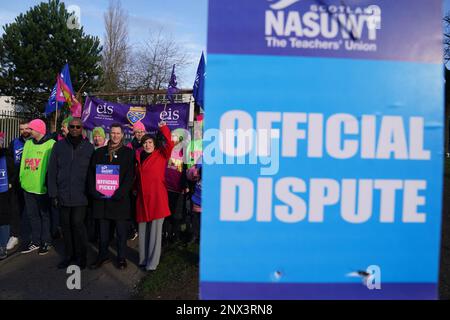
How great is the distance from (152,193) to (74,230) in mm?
1081

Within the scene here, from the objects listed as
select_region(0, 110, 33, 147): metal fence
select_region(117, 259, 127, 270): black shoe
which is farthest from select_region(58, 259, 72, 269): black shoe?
select_region(0, 110, 33, 147): metal fence

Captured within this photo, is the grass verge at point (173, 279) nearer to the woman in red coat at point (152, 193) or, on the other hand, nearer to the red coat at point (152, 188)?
the woman in red coat at point (152, 193)

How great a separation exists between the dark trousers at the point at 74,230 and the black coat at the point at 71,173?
0.11 meters

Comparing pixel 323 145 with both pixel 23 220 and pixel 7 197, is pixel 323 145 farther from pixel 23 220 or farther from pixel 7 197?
pixel 23 220

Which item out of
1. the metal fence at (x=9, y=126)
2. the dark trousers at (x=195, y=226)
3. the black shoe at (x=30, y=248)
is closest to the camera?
the black shoe at (x=30, y=248)

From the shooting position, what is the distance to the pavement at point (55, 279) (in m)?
3.94

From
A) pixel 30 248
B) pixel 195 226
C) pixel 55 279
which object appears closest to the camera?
pixel 55 279

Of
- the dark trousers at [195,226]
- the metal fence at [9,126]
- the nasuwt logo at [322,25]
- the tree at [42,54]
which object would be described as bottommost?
the dark trousers at [195,226]

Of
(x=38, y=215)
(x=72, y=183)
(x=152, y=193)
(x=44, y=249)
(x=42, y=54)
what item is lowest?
(x=44, y=249)

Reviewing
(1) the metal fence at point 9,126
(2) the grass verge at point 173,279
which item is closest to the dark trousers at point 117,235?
(2) the grass verge at point 173,279

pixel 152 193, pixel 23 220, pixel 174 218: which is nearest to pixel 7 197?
pixel 23 220

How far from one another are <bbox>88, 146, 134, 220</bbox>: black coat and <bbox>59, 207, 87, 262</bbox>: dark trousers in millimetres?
221

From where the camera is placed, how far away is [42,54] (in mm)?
19953

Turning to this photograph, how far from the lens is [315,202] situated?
1763mm
